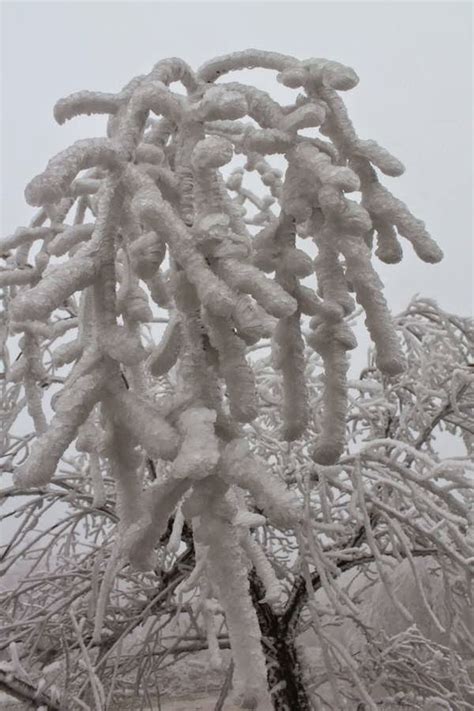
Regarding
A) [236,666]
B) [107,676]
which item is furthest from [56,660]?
[236,666]

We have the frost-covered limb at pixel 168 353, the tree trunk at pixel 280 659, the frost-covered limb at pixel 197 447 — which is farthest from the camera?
the tree trunk at pixel 280 659

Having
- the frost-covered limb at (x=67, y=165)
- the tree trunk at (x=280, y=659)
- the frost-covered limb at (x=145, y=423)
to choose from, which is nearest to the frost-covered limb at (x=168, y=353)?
the frost-covered limb at (x=145, y=423)

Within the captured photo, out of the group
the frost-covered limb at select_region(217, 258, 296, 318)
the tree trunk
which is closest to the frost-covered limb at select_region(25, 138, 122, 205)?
the frost-covered limb at select_region(217, 258, 296, 318)

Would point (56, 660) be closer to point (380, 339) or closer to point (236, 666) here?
point (236, 666)

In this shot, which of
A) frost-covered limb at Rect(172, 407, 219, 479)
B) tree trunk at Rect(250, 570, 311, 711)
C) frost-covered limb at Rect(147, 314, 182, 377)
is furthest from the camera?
tree trunk at Rect(250, 570, 311, 711)

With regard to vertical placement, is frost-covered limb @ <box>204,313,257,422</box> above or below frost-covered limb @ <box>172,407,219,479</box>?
above

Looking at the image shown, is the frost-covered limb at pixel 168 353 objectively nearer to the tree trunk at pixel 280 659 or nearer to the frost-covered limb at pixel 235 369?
the frost-covered limb at pixel 235 369

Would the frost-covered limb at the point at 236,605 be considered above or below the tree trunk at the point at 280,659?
below

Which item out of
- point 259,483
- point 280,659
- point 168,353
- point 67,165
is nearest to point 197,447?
point 259,483

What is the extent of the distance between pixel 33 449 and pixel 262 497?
19 centimetres

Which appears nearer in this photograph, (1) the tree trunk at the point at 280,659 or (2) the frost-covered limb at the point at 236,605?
(2) the frost-covered limb at the point at 236,605

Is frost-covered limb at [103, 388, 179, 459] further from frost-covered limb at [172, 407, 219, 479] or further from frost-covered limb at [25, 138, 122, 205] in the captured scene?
frost-covered limb at [25, 138, 122, 205]

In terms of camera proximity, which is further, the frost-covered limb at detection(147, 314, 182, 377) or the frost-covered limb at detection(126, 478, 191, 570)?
the frost-covered limb at detection(147, 314, 182, 377)

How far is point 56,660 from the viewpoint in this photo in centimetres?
180
